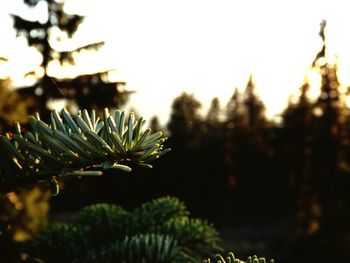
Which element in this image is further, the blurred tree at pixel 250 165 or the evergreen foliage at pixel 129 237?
the blurred tree at pixel 250 165

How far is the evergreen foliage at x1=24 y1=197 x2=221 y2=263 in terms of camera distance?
179cm

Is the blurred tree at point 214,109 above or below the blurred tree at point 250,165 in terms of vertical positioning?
above

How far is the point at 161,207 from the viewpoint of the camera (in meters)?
2.37

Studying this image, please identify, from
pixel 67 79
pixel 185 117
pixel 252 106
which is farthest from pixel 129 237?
pixel 252 106

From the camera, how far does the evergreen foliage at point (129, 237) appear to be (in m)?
1.79

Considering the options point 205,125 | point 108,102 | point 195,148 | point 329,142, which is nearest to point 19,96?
point 108,102

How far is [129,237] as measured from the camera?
2180mm

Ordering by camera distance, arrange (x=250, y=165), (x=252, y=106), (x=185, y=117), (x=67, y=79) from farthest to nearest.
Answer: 1. (x=252, y=106)
2. (x=185, y=117)
3. (x=250, y=165)
4. (x=67, y=79)

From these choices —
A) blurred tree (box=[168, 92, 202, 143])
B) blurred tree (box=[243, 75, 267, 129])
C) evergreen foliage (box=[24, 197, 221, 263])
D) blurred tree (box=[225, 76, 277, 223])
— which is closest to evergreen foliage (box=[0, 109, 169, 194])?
evergreen foliage (box=[24, 197, 221, 263])

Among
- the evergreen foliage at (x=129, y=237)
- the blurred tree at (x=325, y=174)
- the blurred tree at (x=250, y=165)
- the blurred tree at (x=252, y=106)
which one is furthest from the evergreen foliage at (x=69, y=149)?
the blurred tree at (x=252, y=106)

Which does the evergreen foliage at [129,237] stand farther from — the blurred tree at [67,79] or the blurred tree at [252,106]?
the blurred tree at [252,106]

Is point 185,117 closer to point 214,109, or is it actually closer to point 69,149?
point 214,109

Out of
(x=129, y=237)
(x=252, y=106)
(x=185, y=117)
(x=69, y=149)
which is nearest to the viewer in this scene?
(x=69, y=149)

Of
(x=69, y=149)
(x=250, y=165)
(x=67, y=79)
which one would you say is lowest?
(x=69, y=149)
